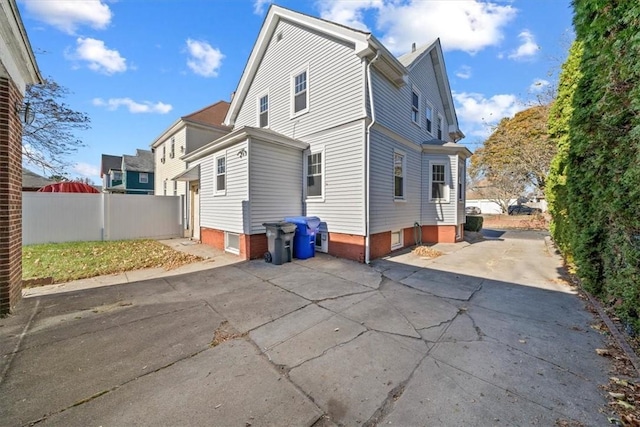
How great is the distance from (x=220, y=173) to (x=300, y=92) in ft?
14.2

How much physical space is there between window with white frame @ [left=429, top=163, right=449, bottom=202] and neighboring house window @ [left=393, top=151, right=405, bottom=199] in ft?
7.70

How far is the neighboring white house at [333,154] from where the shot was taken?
311 inches

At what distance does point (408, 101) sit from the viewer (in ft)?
34.1

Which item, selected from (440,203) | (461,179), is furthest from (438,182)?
(461,179)

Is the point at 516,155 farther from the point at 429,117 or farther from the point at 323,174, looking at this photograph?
the point at 323,174

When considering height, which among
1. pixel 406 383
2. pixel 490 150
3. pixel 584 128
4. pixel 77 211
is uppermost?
pixel 490 150

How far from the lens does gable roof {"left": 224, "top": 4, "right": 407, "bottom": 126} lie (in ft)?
24.7

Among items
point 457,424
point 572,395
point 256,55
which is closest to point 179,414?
point 457,424

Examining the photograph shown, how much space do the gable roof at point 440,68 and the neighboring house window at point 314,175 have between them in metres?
5.46

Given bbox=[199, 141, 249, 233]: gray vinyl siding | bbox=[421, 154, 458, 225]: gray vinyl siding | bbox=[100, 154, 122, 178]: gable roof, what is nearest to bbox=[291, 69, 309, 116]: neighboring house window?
bbox=[199, 141, 249, 233]: gray vinyl siding

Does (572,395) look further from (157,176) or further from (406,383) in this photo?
(157,176)

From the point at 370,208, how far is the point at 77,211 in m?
12.7

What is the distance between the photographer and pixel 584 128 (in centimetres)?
470

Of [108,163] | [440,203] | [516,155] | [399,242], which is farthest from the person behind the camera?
[108,163]
